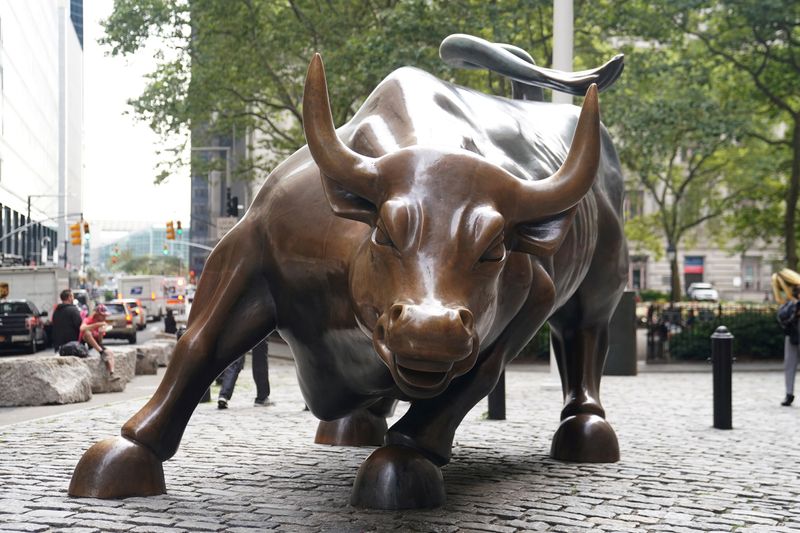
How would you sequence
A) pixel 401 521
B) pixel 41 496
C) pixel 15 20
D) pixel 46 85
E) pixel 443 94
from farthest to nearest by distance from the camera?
1. pixel 46 85
2. pixel 15 20
3. pixel 443 94
4. pixel 41 496
5. pixel 401 521

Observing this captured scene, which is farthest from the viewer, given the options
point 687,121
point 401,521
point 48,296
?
point 48,296

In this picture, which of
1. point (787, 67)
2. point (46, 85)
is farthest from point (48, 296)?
point (787, 67)

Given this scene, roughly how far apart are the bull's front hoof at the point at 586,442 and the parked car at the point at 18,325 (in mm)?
21996

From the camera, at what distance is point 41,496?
540 centimetres

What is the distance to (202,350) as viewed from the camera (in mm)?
5473

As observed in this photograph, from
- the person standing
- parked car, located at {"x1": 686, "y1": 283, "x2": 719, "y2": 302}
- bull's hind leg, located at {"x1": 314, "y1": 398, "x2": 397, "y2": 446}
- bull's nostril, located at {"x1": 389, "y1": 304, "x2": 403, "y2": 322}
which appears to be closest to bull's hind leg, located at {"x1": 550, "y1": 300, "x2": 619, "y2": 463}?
bull's hind leg, located at {"x1": 314, "y1": 398, "x2": 397, "y2": 446}

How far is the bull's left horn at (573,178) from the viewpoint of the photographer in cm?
448

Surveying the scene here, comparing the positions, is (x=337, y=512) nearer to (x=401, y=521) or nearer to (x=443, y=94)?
(x=401, y=521)

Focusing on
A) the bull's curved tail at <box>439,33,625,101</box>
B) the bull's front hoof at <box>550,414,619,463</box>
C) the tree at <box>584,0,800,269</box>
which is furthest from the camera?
the tree at <box>584,0,800,269</box>

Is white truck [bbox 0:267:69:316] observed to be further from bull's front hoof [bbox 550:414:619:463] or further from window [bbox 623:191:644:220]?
bull's front hoof [bbox 550:414:619:463]

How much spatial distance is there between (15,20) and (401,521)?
1670 centimetres

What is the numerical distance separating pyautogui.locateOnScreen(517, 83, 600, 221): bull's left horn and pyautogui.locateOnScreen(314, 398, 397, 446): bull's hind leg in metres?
3.30

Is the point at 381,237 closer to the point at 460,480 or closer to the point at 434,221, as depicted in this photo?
the point at 434,221

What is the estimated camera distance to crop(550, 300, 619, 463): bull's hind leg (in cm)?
722
